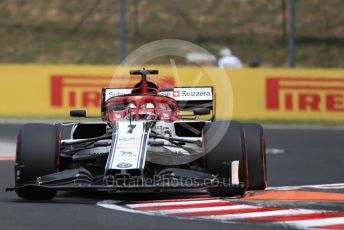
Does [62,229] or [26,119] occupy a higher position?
[26,119]

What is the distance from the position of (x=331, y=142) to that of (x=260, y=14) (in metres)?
16.2

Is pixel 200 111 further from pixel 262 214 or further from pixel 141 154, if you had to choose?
pixel 262 214

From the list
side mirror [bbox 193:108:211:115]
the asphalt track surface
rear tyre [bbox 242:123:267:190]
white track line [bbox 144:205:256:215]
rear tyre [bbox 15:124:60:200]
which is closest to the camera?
the asphalt track surface

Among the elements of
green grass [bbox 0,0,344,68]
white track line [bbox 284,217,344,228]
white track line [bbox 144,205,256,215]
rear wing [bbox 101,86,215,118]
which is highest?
green grass [bbox 0,0,344,68]

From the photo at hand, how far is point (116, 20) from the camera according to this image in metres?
38.9

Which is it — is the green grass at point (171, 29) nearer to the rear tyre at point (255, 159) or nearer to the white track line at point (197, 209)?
the rear tyre at point (255, 159)

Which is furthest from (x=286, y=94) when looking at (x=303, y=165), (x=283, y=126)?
(x=303, y=165)

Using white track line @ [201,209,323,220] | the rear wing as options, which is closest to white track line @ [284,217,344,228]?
white track line @ [201,209,323,220]

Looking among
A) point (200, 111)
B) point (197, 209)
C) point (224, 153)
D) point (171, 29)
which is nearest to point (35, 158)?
point (197, 209)

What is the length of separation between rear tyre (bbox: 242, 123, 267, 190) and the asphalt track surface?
778mm

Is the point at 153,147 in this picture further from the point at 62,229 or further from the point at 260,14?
the point at 260,14

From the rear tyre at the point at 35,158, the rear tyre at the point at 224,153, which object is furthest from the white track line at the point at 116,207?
the rear tyre at the point at 224,153

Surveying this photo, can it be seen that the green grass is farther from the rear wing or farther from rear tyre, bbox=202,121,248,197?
rear tyre, bbox=202,121,248,197

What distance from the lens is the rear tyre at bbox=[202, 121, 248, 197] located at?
12.7 metres
